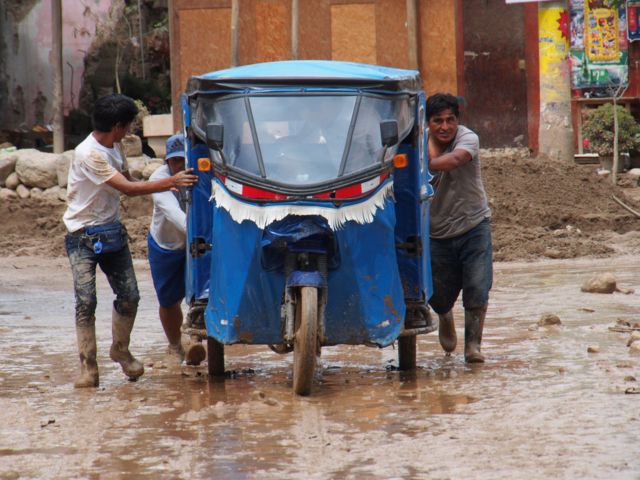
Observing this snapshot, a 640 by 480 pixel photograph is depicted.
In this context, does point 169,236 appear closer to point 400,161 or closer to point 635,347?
point 400,161

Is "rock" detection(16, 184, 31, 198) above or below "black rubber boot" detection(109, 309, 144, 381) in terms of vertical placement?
above

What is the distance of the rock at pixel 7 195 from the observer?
785 inches

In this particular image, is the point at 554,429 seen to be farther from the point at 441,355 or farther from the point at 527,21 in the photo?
the point at 527,21

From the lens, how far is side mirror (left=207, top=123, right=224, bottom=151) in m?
6.68

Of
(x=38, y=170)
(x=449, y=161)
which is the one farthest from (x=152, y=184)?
(x=38, y=170)

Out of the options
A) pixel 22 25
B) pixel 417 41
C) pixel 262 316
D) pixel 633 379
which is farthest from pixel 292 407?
pixel 22 25

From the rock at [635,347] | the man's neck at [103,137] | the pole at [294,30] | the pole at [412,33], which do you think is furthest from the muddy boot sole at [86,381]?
the pole at [412,33]

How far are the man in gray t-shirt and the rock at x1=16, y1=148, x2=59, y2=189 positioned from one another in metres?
13.2

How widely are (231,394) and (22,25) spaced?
20.0 meters

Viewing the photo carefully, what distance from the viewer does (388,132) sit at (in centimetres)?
668

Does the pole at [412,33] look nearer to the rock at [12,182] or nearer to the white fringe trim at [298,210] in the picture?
the rock at [12,182]

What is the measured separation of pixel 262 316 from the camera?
666cm

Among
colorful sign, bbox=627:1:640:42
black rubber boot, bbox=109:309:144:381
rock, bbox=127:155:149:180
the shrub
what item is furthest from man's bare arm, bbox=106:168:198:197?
colorful sign, bbox=627:1:640:42

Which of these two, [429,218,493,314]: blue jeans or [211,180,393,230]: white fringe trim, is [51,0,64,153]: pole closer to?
[429,218,493,314]: blue jeans
